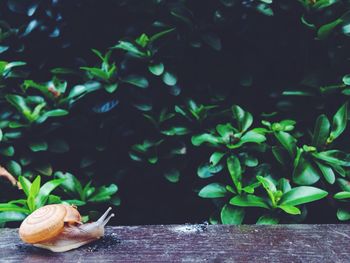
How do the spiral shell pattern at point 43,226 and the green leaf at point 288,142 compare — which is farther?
the green leaf at point 288,142

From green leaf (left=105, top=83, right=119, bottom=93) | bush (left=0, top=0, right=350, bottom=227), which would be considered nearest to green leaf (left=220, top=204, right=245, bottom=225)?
bush (left=0, top=0, right=350, bottom=227)

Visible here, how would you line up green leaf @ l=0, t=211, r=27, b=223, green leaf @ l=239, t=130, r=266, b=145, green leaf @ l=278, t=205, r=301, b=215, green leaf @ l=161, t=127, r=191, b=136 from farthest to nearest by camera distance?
green leaf @ l=161, t=127, r=191, b=136 < green leaf @ l=239, t=130, r=266, b=145 < green leaf @ l=0, t=211, r=27, b=223 < green leaf @ l=278, t=205, r=301, b=215

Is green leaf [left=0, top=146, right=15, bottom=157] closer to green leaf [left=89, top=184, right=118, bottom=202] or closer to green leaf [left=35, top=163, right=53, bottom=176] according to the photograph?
green leaf [left=35, top=163, right=53, bottom=176]

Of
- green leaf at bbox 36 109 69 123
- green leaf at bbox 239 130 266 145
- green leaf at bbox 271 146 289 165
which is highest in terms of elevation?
green leaf at bbox 36 109 69 123

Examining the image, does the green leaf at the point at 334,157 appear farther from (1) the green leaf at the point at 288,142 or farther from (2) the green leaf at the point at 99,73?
(2) the green leaf at the point at 99,73

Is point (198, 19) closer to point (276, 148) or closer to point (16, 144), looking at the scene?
point (276, 148)

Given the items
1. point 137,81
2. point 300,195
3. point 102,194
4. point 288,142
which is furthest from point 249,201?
point 137,81

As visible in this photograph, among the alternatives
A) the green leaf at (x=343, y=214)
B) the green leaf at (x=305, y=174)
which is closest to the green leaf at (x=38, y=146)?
the green leaf at (x=305, y=174)
